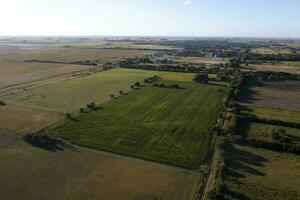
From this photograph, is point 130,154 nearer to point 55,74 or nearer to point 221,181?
point 221,181

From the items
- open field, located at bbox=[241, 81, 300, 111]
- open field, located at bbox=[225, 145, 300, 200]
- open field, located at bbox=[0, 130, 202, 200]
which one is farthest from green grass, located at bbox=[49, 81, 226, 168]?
open field, located at bbox=[241, 81, 300, 111]

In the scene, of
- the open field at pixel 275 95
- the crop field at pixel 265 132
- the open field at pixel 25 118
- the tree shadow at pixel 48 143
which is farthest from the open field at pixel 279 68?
the tree shadow at pixel 48 143

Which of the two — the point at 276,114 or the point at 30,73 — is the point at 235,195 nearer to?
the point at 276,114

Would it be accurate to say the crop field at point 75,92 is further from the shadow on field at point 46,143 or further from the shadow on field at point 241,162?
the shadow on field at point 241,162

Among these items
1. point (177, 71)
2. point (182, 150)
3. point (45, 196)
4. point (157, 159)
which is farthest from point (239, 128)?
point (177, 71)

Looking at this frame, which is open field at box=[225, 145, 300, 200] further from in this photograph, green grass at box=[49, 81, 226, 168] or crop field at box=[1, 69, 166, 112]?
crop field at box=[1, 69, 166, 112]

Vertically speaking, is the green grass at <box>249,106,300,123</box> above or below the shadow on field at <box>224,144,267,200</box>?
above
